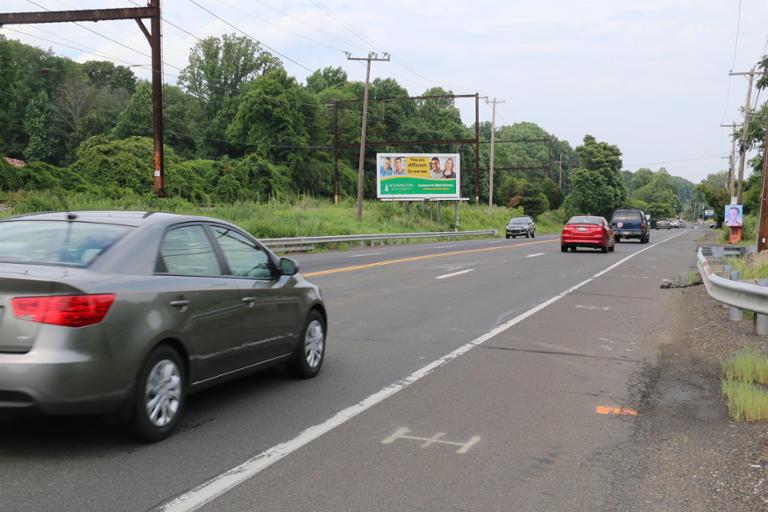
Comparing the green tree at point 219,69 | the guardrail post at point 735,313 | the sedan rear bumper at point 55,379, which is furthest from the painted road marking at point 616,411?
the green tree at point 219,69

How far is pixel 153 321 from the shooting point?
4.98 m

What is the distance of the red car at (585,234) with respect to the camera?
30281mm

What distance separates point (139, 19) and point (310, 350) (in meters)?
22.0

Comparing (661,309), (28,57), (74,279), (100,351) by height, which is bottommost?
(661,309)

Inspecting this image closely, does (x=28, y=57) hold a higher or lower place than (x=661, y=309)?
higher

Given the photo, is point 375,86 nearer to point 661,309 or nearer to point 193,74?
point 193,74

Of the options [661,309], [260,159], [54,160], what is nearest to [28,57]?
[54,160]

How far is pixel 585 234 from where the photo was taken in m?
30.3

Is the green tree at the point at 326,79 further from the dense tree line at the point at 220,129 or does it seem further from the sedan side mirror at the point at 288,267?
the sedan side mirror at the point at 288,267

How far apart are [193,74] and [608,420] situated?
93.0 meters

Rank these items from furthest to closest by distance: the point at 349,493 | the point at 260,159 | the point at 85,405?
1. the point at 260,159
2. the point at 85,405
3. the point at 349,493

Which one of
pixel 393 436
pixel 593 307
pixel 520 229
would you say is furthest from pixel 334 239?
pixel 393 436

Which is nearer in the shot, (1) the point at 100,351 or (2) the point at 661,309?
(1) the point at 100,351

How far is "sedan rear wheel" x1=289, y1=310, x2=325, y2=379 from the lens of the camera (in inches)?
280
